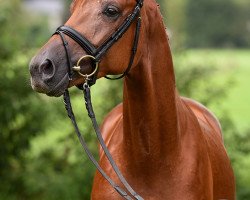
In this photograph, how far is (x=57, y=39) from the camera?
9.45 feet

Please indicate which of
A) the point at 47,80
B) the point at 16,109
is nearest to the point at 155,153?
the point at 47,80

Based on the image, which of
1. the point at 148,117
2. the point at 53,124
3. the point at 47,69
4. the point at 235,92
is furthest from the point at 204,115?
Result: the point at 235,92

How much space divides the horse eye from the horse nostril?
1.25ft

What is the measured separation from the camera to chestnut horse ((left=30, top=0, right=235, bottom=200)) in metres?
2.97

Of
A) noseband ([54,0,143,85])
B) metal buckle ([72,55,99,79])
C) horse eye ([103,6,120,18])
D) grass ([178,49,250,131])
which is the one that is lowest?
grass ([178,49,250,131])

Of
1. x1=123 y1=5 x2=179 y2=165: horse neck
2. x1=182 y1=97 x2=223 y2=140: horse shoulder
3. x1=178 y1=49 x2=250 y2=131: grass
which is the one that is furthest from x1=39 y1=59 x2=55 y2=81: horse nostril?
x1=178 y1=49 x2=250 y2=131: grass

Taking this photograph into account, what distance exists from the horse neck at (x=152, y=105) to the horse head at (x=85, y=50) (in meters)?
→ 0.13

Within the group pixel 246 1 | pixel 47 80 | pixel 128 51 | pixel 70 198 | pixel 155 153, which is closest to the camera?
pixel 47 80

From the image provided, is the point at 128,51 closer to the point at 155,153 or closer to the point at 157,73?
the point at 157,73

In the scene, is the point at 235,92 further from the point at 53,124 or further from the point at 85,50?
the point at 85,50

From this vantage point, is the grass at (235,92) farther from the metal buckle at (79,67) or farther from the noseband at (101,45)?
the metal buckle at (79,67)

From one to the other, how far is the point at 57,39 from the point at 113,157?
2.87 feet

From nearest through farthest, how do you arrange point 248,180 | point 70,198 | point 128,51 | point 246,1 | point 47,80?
point 47,80 → point 128,51 → point 70,198 → point 248,180 → point 246,1

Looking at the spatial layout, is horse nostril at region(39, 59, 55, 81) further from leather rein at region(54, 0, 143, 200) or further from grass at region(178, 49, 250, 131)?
grass at region(178, 49, 250, 131)
